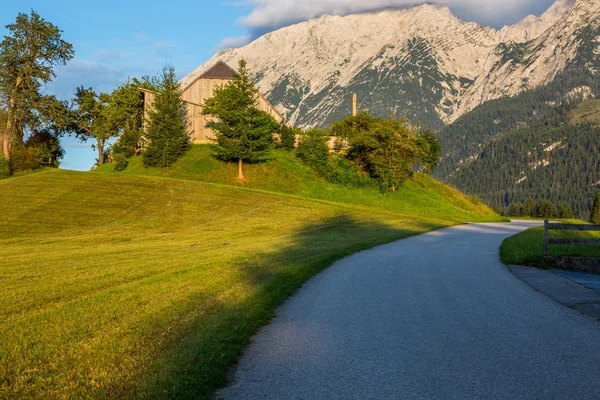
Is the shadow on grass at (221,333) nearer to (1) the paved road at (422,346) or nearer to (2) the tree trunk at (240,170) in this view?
(1) the paved road at (422,346)

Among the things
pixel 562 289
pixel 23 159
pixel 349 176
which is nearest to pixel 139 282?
pixel 562 289

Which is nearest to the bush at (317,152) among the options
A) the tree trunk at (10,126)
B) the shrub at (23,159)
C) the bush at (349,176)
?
the bush at (349,176)

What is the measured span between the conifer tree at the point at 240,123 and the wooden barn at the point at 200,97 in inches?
398

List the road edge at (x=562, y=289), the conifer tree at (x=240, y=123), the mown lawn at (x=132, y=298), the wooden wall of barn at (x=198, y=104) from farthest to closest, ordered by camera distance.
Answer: the wooden wall of barn at (x=198, y=104)
the conifer tree at (x=240, y=123)
the road edge at (x=562, y=289)
the mown lawn at (x=132, y=298)

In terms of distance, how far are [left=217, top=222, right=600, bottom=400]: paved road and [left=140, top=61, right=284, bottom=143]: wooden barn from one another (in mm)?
55080

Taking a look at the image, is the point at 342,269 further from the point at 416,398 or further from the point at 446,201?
the point at 446,201

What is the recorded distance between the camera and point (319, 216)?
37375 mm

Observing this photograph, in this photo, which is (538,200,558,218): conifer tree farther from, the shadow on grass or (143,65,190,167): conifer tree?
the shadow on grass

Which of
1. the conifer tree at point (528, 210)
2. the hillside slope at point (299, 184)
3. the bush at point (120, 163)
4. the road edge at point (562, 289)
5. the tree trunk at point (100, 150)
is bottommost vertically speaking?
the conifer tree at point (528, 210)

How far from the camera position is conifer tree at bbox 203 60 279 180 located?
169 feet

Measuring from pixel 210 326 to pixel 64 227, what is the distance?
985 inches

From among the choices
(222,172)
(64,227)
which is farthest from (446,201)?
(64,227)

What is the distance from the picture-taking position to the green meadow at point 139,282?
5590mm

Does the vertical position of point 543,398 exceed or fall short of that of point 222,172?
it falls short
